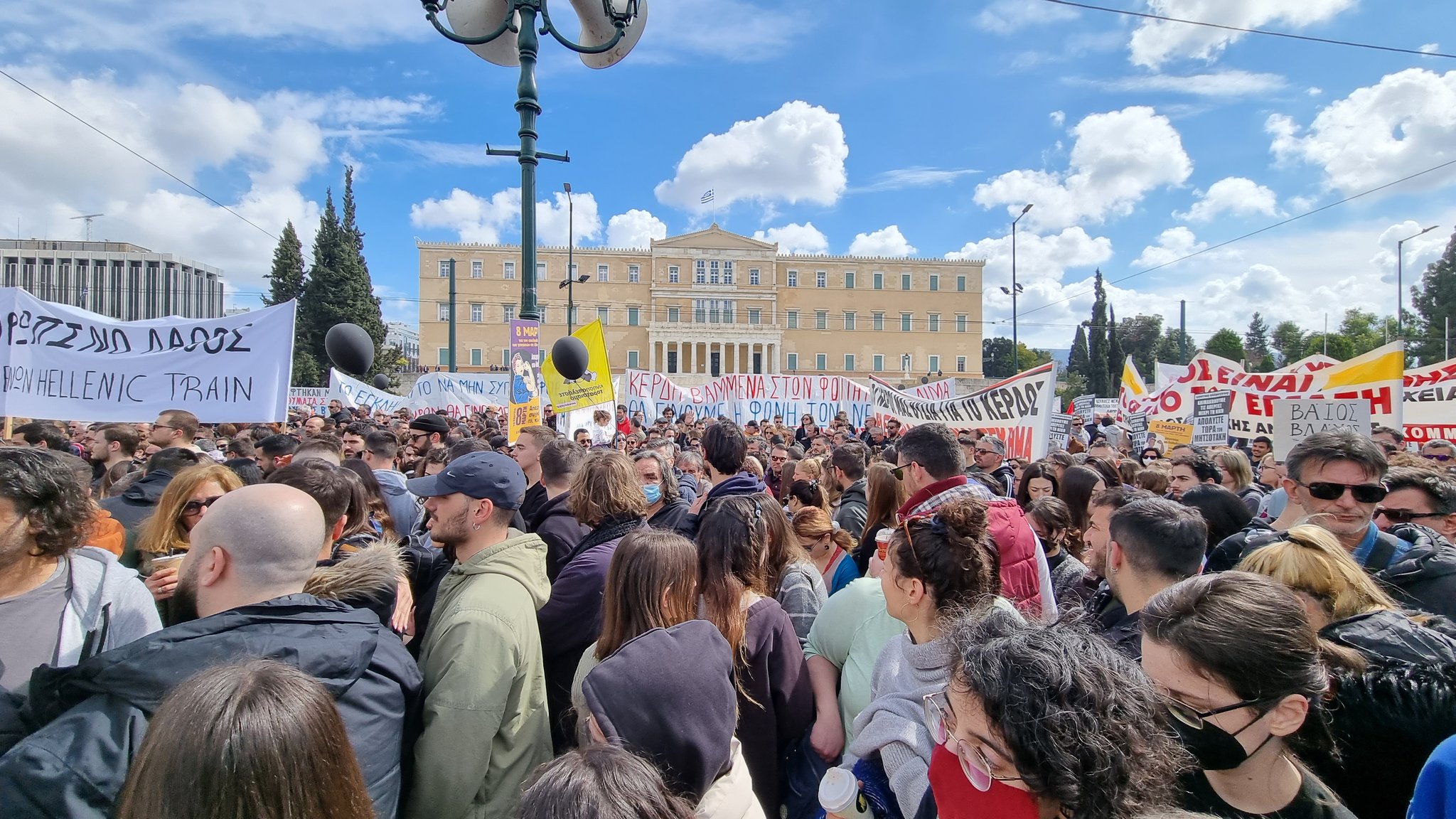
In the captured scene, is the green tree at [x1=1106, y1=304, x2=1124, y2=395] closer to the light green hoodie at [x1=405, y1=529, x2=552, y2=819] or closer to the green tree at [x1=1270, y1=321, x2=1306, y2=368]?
the green tree at [x1=1270, y1=321, x2=1306, y2=368]

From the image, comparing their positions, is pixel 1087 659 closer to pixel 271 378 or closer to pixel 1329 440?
pixel 1329 440

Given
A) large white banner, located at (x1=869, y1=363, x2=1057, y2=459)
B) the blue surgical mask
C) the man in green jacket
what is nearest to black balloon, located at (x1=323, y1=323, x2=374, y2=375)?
the blue surgical mask

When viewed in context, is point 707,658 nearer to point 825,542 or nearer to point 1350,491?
point 825,542

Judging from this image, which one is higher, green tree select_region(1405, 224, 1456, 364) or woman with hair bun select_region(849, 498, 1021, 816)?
green tree select_region(1405, 224, 1456, 364)

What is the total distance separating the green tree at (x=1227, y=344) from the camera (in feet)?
193

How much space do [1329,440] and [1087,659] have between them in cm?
294

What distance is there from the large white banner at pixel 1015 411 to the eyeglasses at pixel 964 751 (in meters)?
5.38

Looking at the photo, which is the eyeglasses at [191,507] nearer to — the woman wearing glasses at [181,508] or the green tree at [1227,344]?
the woman wearing glasses at [181,508]

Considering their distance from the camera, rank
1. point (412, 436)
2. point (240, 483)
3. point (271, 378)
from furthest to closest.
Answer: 1. point (412, 436)
2. point (271, 378)
3. point (240, 483)

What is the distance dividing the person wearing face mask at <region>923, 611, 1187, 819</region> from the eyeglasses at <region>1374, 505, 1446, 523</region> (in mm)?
3186

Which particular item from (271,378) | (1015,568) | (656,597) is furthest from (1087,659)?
(271,378)

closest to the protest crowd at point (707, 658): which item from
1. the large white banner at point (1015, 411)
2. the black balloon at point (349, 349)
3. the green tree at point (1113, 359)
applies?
the black balloon at point (349, 349)

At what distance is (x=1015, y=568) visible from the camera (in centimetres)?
277

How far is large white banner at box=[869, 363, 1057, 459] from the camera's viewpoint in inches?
296
